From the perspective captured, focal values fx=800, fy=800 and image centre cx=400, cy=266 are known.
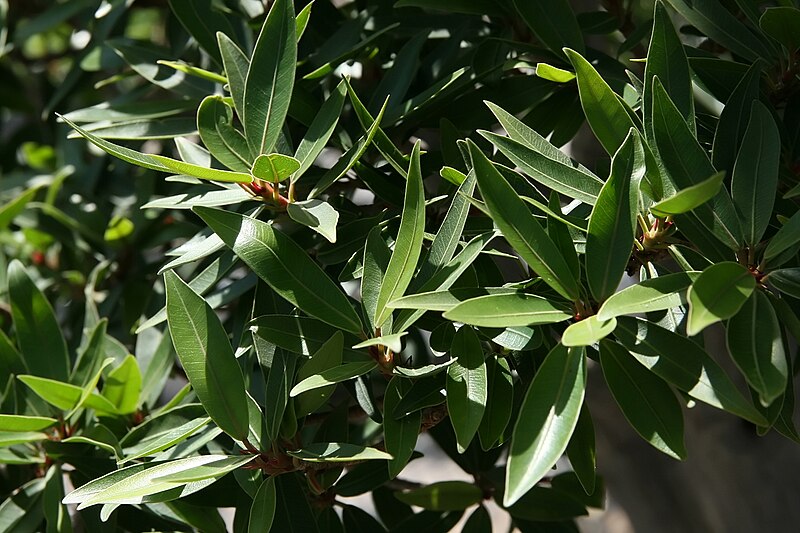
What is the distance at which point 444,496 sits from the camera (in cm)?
77

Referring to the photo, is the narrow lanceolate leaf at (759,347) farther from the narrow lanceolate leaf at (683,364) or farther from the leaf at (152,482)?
the leaf at (152,482)

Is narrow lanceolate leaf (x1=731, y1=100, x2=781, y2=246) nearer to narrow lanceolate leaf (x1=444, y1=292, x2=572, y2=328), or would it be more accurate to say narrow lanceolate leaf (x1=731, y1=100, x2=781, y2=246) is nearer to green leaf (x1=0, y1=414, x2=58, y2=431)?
narrow lanceolate leaf (x1=444, y1=292, x2=572, y2=328)

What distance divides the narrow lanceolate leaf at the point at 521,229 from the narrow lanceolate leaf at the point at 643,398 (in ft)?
0.16

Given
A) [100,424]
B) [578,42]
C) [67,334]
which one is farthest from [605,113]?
[67,334]

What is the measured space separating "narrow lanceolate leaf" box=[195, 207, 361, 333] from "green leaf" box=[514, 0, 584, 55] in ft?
0.92

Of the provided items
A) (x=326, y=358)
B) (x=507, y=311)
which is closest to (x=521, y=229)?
(x=507, y=311)

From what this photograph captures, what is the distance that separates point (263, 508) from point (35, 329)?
1.07ft

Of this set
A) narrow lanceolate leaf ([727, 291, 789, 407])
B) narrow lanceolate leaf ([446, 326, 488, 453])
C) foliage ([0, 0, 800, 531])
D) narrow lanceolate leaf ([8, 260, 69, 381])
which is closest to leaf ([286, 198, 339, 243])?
foliage ([0, 0, 800, 531])

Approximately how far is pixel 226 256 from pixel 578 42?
1.06 feet

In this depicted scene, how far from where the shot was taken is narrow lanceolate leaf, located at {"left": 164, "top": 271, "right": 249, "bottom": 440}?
50cm

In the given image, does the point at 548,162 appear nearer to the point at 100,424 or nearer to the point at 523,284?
the point at 523,284

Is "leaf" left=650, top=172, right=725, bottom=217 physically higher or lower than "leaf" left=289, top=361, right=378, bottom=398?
higher

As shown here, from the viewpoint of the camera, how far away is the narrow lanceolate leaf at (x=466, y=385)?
47cm

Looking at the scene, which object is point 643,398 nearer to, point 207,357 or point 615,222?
point 615,222
